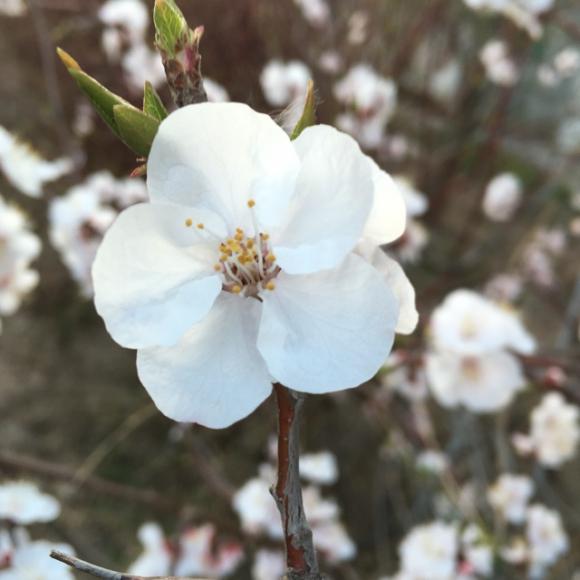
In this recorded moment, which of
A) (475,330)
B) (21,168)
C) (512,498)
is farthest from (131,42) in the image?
(512,498)

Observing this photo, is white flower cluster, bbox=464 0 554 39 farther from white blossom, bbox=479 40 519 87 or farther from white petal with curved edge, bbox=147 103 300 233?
white petal with curved edge, bbox=147 103 300 233

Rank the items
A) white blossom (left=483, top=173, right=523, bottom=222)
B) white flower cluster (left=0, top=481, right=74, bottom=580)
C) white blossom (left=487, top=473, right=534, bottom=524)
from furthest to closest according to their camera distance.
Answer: white blossom (left=483, top=173, right=523, bottom=222) → white blossom (left=487, top=473, right=534, bottom=524) → white flower cluster (left=0, top=481, right=74, bottom=580)

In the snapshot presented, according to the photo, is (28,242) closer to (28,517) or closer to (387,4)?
(28,517)

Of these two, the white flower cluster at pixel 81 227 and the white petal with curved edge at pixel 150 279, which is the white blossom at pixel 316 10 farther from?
the white petal with curved edge at pixel 150 279

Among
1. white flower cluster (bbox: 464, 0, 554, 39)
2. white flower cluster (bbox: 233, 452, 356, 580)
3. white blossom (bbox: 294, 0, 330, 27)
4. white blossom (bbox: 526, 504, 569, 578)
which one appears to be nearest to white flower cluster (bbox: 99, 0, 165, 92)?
white blossom (bbox: 294, 0, 330, 27)

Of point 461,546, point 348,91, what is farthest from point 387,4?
point 461,546

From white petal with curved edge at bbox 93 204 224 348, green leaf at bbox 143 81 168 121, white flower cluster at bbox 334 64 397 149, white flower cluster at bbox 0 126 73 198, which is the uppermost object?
white flower cluster at bbox 334 64 397 149

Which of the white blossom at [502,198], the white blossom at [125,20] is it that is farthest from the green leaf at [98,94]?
the white blossom at [502,198]
